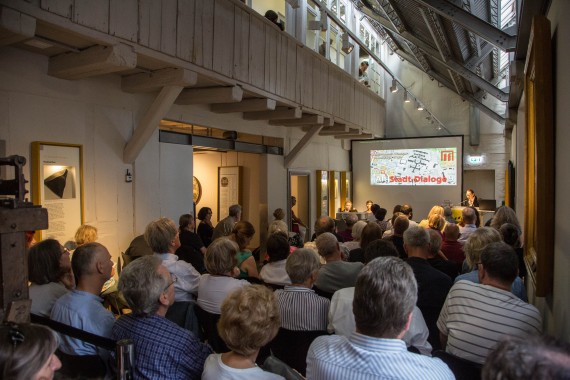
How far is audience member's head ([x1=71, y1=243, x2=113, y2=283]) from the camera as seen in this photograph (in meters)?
2.37

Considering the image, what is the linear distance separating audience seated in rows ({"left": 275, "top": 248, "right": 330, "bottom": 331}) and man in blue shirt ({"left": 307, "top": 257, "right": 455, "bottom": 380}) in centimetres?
97

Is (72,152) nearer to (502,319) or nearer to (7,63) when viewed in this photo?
(7,63)

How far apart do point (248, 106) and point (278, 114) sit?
45.9 inches

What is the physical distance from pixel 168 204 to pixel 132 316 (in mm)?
4015

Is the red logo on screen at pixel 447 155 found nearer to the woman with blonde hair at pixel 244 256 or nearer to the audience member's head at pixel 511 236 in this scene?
the audience member's head at pixel 511 236

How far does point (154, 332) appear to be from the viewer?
1965 millimetres

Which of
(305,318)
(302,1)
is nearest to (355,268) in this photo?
(305,318)

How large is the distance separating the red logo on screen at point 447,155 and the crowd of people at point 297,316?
26.8 feet

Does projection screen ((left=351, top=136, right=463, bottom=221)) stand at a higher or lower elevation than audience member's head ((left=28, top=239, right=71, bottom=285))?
higher

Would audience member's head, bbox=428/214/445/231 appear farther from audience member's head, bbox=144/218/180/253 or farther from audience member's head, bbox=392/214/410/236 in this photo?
audience member's head, bbox=144/218/180/253

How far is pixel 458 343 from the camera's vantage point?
7.07 feet

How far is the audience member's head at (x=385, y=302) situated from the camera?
146 cm

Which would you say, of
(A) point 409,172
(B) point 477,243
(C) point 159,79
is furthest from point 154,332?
(A) point 409,172

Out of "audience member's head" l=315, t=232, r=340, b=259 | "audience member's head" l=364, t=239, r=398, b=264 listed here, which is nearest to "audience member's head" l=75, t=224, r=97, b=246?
"audience member's head" l=315, t=232, r=340, b=259
